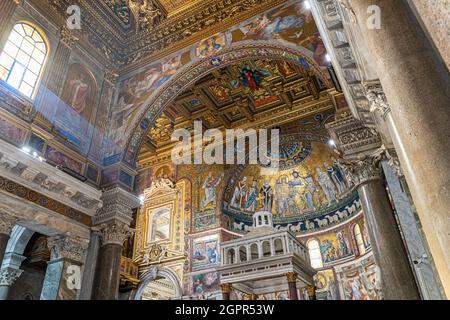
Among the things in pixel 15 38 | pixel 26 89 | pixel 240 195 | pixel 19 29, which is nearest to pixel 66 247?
pixel 26 89

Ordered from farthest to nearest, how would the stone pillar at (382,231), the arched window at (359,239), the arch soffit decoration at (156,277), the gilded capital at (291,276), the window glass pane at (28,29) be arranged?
the arch soffit decoration at (156,277)
the arched window at (359,239)
the gilded capital at (291,276)
the window glass pane at (28,29)
the stone pillar at (382,231)

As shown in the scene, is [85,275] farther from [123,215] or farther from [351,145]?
[351,145]

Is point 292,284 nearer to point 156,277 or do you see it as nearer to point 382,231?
point 382,231

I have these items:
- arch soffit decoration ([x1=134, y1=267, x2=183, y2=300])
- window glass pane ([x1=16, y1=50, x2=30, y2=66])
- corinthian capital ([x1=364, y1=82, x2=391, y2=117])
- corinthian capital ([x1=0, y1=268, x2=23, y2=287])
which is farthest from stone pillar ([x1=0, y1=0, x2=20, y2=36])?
arch soffit decoration ([x1=134, y1=267, x2=183, y2=300])

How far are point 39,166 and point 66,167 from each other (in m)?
0.80

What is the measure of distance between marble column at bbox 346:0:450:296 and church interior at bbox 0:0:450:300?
0.5 inches

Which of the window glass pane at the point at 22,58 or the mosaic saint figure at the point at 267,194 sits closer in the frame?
the window glass pane at the point at 22,58

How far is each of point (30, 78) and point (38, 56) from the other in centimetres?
68

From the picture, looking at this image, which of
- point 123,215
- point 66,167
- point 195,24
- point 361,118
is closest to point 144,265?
point 123,215

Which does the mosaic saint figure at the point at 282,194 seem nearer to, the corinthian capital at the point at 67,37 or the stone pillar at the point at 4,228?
the corinthian capital at the point at 67,37

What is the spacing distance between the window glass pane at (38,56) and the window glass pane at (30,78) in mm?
436

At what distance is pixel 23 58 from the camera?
7789mm

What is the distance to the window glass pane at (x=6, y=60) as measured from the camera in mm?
7277

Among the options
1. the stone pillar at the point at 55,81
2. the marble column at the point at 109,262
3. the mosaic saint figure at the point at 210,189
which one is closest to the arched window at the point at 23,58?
the stone pillar at the point at 55,81
